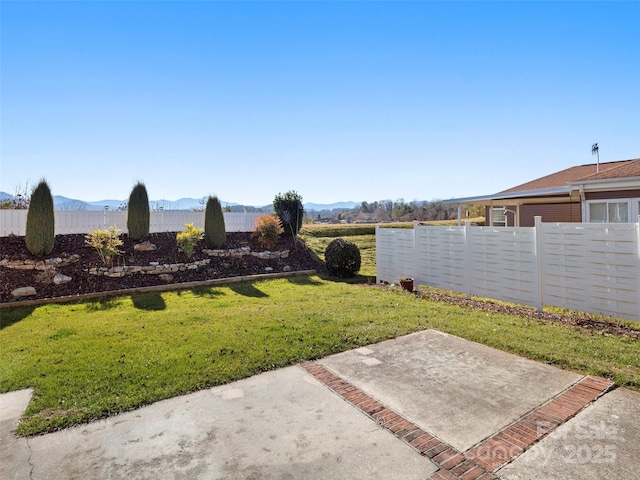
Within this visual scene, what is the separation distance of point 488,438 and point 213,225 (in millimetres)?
12062

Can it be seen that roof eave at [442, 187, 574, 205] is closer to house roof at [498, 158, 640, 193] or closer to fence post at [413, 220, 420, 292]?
house roof at [498, 158, 640, 193]

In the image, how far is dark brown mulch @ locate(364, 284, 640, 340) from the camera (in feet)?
17.5

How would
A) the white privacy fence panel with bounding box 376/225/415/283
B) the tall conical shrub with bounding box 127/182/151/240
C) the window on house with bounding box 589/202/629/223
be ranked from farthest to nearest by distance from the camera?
the tall conical shrub with bounding box 127/182/151/240 → the window on house with bounding box 589/202/629/223 → the white privacy fence panel with bounding box 376/225/415/283

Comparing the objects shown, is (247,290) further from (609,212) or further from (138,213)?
(609,212)

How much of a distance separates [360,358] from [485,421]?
179 cm

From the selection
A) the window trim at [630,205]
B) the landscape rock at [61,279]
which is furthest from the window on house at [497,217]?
the landscape rock at [61,279]

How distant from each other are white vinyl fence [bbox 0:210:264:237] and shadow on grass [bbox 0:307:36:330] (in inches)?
176

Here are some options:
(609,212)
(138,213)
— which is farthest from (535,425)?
(138,213)

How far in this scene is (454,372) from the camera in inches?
156

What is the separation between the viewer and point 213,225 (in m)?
13.2

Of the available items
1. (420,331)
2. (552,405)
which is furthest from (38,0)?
(552,405)

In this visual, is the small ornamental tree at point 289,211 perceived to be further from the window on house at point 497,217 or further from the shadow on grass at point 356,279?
the window on house at point 497,217

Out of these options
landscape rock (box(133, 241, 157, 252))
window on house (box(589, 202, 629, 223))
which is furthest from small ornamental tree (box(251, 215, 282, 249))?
window on house (box(589, 202, 629, 223))

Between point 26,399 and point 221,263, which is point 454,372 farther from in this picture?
point 221,263
